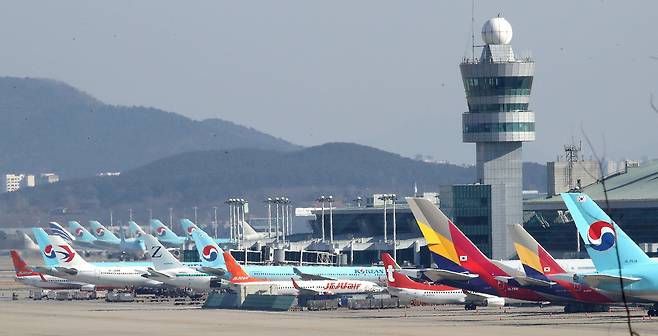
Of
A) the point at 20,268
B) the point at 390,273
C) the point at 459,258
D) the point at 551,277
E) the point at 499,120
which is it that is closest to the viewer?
the point at 551,277

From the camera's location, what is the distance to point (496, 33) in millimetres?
156625

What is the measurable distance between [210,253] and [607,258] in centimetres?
6479

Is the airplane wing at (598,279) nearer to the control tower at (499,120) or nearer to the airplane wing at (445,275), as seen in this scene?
the airplane wing at (445,275)

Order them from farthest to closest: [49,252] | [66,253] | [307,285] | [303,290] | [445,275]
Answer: [49,252] → [66,253] → [307,285] → [303,290] → [445,275]

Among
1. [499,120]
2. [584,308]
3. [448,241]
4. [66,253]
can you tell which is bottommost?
[584,308]

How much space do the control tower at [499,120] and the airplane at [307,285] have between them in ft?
132

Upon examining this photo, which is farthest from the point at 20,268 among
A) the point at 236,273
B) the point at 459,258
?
the point at 459,258

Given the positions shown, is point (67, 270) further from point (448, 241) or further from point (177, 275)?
point (448, 241)

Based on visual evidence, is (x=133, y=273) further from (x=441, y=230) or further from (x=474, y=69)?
(x=441, y=230)

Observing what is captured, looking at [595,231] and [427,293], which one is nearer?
[595,231]

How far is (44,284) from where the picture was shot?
139m

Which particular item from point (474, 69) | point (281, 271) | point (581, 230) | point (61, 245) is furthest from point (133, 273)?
point (581, 230)

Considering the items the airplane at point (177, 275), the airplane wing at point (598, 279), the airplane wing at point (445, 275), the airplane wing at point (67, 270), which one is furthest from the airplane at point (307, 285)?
the airplane wing at point (598, 279)

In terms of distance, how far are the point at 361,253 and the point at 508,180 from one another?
1024 inches
